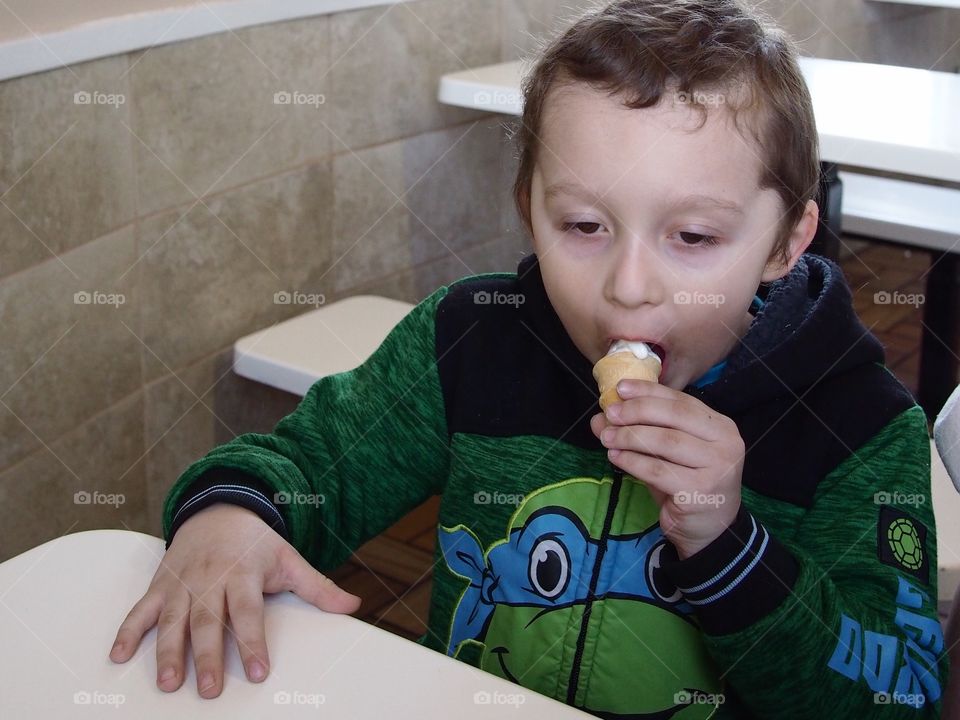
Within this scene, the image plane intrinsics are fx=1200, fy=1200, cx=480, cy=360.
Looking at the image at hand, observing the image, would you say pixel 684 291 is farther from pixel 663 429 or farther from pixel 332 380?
pixel 332 380

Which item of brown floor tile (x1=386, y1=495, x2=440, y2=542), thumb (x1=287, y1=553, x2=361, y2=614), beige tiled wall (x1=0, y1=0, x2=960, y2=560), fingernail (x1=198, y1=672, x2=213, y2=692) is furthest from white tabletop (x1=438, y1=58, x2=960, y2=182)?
fingernail (x1=198, y1=672, x2=213, y2=692)

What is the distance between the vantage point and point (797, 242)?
1012mm

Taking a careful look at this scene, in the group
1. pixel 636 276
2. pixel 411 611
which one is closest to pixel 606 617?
pixel 636 276

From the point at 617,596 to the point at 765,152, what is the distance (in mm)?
369

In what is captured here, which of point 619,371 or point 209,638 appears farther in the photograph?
point 619,371

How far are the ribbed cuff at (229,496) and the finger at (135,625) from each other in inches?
4.1

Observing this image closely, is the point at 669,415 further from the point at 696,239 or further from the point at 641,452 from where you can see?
the point at 696,239

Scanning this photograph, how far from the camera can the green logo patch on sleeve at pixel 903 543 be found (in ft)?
2.87

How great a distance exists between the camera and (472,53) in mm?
2439

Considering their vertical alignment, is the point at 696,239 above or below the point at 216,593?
above

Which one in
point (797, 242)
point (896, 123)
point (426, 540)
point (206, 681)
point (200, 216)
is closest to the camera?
point (206, 681)

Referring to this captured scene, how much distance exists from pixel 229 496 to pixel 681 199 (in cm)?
40

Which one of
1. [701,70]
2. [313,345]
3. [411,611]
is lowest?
[411,611]

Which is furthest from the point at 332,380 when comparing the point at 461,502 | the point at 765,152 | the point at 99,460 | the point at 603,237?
the point at 99,460
